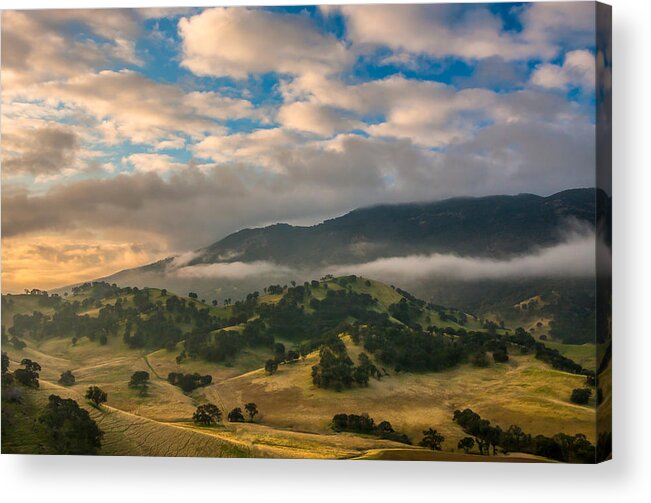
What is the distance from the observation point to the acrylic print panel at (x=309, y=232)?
30.9 feet

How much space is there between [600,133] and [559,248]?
144cm

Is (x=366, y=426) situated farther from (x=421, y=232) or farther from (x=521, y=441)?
(x=421, y=232)

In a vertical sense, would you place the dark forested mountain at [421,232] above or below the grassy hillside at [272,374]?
above

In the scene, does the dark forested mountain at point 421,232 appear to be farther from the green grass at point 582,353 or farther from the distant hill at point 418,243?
the green grass at point 582,353

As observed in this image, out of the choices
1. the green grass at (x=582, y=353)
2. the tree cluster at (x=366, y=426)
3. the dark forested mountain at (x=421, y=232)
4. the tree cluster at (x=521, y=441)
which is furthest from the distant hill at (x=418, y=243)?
the tree cluster at (x=366, y=426)

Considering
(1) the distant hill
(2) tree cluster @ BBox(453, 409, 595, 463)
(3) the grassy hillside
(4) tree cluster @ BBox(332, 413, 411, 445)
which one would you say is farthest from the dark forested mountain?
(2) tree cluster @ BBox(453, 409, 595, 463)

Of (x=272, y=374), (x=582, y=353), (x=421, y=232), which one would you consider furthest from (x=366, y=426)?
(x=582, y=353)

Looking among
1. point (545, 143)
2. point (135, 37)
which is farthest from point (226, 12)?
point (545, 143)

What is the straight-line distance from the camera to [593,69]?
9.28 metres

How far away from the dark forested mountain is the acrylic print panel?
0.03 m

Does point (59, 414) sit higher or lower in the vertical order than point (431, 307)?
lower

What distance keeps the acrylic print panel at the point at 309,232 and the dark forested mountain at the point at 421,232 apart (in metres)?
0.03

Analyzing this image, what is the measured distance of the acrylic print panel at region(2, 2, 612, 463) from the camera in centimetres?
942

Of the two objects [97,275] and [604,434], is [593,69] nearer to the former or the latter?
[604,434]
